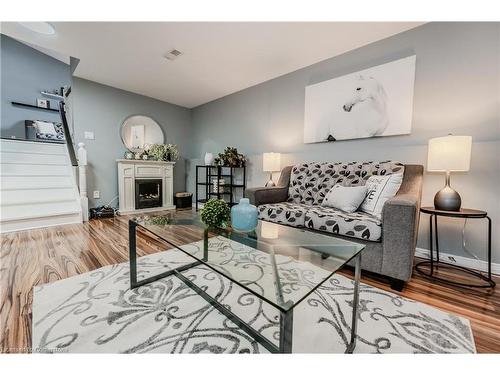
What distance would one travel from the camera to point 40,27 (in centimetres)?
202

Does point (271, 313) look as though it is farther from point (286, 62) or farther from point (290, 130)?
point (286, 62)

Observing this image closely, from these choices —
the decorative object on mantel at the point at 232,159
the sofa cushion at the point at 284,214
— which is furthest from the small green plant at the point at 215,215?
the decorative object on mantel at the point at 232,159

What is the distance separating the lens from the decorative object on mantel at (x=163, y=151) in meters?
3.93

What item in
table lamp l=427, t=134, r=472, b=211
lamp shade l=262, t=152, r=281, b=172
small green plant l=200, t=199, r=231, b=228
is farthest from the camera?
lamp shade l=262, t=152, r=281, b=172

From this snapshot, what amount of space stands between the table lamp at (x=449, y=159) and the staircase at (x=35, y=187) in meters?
4.03

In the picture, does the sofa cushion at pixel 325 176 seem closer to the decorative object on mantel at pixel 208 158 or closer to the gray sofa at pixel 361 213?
the gray sofa at pixel 361 213

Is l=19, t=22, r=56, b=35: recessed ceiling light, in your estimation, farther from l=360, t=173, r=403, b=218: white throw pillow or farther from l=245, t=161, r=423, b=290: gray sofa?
l=360, t=173, r=403, b=218: white throw pillow

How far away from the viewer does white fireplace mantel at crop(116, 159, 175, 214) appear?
352 cm

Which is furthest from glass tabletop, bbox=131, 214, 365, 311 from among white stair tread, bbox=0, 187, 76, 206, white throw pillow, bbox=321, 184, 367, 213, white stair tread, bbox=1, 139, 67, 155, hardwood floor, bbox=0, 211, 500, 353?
white stair tread, bbox=1, 139, 67, 155

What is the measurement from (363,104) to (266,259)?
6.86 feet

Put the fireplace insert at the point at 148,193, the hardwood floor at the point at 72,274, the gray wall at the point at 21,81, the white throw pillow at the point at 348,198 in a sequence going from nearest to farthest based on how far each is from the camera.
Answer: the hardwood floor at the point at 72,274 → the white throw pillow at the point at 348,198 → the fireplace insert at the point at 148,193 → the gray wall at the point at 21,81

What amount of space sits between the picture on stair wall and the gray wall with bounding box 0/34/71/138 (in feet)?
17.8

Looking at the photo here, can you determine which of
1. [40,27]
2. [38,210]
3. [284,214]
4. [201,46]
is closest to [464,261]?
[284,214]

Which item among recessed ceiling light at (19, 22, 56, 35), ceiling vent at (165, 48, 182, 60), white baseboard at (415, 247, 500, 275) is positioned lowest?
white baseboard at (415, 247, 500, 275)
